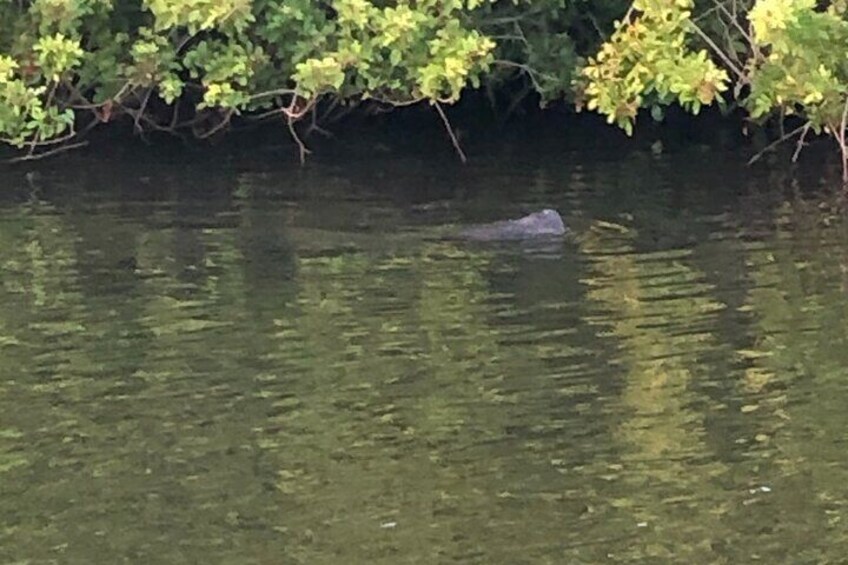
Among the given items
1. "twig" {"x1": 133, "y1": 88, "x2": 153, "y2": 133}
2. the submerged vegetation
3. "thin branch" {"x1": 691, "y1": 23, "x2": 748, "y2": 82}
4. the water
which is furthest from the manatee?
"twig" {"x1": 133, "y1": 88, "x2": 153, "y2": 133}

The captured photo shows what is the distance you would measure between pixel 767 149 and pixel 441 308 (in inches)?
452

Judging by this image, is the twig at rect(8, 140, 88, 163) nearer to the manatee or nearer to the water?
the water

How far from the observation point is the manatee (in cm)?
2217

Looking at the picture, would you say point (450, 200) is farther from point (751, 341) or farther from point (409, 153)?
point (751, 341)

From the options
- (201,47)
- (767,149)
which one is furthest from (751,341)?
(767,149)

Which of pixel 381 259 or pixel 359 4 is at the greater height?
pixel 359 4

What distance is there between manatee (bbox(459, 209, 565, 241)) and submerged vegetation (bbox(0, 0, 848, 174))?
1979 mm

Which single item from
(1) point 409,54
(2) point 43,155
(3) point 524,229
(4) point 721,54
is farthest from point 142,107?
(4) point 721,54

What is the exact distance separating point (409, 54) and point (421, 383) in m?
9.12

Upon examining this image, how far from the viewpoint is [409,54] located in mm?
24078

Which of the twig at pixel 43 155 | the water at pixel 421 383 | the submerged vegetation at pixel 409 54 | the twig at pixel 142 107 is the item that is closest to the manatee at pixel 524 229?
the water at pixel 421 383

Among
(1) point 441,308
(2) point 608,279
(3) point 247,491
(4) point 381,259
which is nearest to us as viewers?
(3) point 247,491

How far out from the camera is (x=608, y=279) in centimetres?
1970

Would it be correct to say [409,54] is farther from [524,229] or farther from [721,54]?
[721,54]
